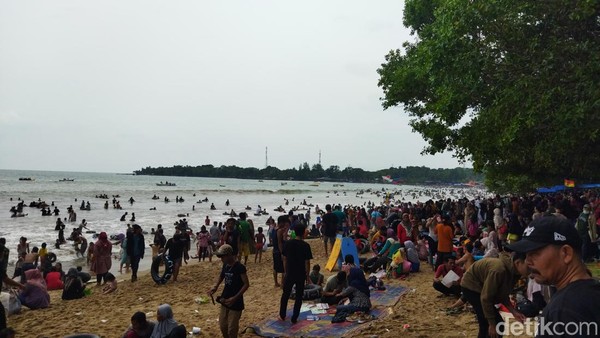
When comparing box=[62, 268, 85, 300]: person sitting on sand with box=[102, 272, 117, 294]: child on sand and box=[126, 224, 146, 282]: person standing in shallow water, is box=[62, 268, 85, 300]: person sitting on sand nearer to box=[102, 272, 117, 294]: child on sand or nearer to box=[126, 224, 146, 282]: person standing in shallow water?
box=[102, 272, 117, 294]: child on sand

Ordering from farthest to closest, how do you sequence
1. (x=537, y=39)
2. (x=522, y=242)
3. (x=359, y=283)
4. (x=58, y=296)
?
(x=58, y=296), (x=537, y=39), (x=359, y=283), (x=522, y=242)

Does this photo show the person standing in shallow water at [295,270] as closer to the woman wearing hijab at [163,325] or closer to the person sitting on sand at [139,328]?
the woman wearing hijab at [163,325]

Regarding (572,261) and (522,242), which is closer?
(572,261)

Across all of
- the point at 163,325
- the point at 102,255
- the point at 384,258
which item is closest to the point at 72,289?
the point at 102,255

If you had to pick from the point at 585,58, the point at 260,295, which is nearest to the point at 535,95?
the point at 585,58

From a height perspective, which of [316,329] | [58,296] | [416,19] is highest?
[416,19]

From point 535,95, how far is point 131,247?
485 inches

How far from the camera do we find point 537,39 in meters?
10.5

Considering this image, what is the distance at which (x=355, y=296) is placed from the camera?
793cm

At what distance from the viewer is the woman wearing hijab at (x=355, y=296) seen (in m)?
7.74

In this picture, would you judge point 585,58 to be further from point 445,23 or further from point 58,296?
point 58,296

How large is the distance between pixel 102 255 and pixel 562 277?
43.0ft

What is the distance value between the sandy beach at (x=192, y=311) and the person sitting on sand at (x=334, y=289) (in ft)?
3.68

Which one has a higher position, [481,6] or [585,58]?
[481,6]
